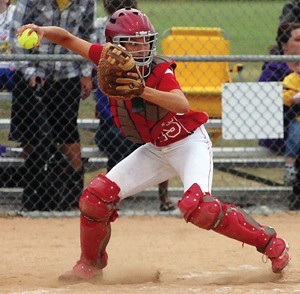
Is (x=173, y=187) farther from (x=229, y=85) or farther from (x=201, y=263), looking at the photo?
(x=201, y=263)

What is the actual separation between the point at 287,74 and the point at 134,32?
3027mm

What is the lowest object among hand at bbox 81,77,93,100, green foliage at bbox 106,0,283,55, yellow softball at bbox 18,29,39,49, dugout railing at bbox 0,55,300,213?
green foliage at bbox 106,0,283,55

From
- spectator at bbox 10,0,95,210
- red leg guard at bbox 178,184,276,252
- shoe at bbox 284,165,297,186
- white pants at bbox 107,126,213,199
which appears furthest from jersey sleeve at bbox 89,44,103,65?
shoe at bbox 284,165,297,186

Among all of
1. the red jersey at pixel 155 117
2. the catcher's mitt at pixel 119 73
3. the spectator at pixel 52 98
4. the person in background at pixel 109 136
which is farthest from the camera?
the person in background at pixel 109 136

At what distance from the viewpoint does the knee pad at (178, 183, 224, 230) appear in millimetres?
4988

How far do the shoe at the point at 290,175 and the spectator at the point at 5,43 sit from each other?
232 centimetres

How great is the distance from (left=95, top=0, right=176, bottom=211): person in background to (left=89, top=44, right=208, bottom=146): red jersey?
2182 mm

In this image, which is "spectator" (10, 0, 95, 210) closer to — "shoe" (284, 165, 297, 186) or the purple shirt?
the purple shirt

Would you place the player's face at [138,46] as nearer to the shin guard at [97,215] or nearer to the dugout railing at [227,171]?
the shin guard at [97,215]

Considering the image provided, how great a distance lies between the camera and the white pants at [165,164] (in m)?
5.22

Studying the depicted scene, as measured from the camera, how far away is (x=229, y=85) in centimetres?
751

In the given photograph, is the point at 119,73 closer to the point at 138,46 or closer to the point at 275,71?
the point at 138,46

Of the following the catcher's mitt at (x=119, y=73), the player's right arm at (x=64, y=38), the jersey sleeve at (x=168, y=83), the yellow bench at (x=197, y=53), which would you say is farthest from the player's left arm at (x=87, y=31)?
the catcher's mitt at (x=119, y=73)

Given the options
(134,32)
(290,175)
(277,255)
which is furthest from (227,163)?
(134,32)
